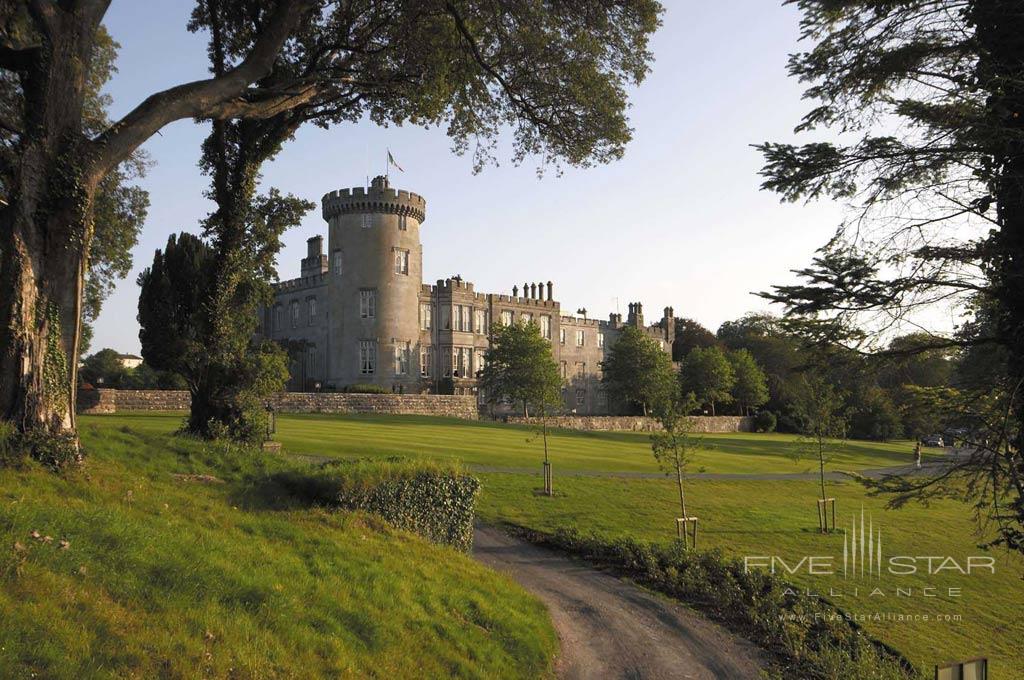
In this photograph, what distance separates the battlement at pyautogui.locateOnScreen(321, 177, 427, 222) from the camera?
52.2 metres

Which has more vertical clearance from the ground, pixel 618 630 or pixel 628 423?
pixel 628 423

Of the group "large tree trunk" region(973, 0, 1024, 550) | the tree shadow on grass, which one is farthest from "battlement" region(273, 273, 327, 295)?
"large tree trunk" region(973, 0, 1024, 550)

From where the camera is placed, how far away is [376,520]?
1196cm

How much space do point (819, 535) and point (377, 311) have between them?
1512 inches

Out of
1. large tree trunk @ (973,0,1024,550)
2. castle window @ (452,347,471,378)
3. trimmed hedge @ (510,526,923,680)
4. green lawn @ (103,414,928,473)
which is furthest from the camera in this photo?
castle window @ (452,347,471,378)

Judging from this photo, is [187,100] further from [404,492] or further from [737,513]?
[737,513]

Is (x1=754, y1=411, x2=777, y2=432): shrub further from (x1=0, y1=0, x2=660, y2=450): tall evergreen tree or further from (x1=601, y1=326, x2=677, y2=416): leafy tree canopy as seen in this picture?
(x1=0, y1=0, x2=660, y2=450): tall evergreen tree

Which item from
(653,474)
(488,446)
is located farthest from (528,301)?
(653,474)

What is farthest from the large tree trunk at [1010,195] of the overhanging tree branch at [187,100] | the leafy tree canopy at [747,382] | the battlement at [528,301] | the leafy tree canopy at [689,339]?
the leafy tree canopy at [689,339]

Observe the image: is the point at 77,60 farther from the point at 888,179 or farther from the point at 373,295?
the point at 373,295

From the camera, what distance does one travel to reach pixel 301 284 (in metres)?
58.8

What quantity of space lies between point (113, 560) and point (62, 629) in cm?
154

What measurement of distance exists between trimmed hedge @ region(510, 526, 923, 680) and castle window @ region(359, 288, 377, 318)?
124ft

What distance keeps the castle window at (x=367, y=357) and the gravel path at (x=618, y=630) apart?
38.2 metres
